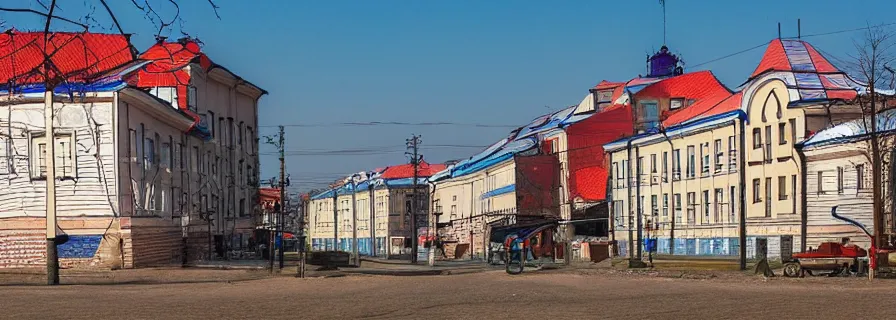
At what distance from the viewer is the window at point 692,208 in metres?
66.1

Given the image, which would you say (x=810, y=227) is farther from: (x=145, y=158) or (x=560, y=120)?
(x=560, y=120)

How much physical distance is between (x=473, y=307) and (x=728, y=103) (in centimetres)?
4187

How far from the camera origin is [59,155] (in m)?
48.9

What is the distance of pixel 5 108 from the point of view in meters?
48.2

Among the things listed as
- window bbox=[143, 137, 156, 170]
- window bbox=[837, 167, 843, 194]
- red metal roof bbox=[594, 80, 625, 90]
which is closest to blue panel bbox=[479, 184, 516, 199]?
red metal roof bbox=[594, 80, 625, 90]

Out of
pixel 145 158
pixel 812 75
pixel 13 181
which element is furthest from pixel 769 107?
pixel 13 181

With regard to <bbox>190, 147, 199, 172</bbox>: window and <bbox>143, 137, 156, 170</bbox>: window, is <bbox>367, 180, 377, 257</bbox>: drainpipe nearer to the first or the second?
<bbox>190, 147, 199, 172</bbox>: window

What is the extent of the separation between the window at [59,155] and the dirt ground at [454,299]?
8886mm

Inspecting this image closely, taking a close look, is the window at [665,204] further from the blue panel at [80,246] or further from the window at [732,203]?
the blue panel at [80,246]

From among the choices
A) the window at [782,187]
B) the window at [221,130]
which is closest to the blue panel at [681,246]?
the window at [782,187]

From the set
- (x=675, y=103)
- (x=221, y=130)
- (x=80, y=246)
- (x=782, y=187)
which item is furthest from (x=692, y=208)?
(x=80, y=246)

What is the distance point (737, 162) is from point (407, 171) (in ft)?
247

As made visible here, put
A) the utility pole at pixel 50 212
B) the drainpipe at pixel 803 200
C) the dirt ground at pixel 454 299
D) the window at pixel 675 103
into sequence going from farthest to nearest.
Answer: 1. the window at pixel 675 103
2. the drainpipe at pixel 803 200
3. the utility pole at pixel 50 212
4. the dirt ground at pixel 454 299

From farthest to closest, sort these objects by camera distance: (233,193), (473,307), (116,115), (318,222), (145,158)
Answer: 1. (318,222)
2. (233,193)
3. (145,158)
4. (116,115)
5. (473,307)
